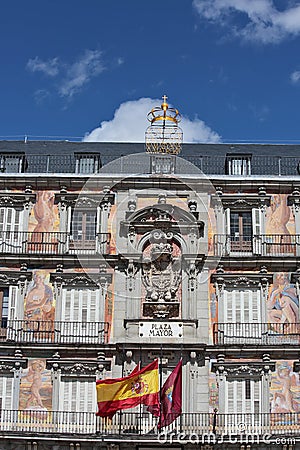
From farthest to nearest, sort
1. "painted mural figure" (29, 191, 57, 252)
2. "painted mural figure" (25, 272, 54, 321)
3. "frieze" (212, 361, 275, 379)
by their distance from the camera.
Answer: "painted mural figure" (29, 191, 57, 252)
"painted mural figure" (25, 272, 54, 321)
"frieze" (212, 361, 275, 379)

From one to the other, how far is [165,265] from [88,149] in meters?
8.17

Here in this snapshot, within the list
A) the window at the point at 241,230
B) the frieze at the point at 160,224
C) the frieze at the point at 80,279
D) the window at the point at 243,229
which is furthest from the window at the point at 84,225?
the window at the point at 241,230

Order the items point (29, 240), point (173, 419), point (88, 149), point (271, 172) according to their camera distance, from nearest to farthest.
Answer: point (173, 419), point (29, 240), point (271, 172), point (88, 149)

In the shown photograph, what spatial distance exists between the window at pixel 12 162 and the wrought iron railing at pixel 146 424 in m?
10.5

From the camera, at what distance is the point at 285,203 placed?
33531 millimetres

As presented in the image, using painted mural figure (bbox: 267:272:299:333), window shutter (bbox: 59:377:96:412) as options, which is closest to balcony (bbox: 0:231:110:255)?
window shutter (bbox: 59:377:96:412)

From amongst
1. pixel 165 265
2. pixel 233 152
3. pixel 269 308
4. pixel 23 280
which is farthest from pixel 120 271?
pixel 233 152

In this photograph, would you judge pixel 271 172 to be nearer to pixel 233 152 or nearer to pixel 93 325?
pixel 233 152

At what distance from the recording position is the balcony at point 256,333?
Answer: 3142cm

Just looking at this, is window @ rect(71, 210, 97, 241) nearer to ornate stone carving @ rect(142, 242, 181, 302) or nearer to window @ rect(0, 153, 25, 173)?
ornate stone carving @ rect(142, 242, 181, 302)

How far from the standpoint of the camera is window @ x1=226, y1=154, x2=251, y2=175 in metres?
34.7

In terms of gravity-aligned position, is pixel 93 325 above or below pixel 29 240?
below

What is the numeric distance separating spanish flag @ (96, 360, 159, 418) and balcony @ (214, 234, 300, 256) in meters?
6.36

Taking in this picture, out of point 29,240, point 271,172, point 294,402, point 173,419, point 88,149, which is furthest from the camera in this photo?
point 88,149
